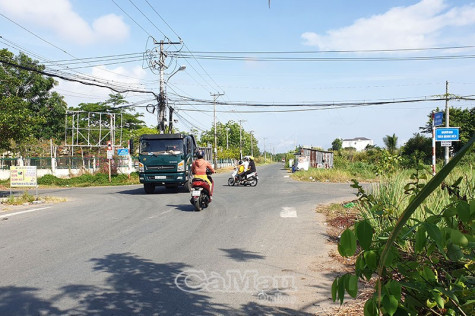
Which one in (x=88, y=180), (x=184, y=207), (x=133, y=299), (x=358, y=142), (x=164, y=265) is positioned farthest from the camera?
(x=358, y=142)

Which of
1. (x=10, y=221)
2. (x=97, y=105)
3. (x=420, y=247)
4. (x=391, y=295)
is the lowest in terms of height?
(x=10, y=221)

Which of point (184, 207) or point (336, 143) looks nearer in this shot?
point (184, 207)

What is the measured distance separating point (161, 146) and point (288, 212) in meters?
7.88

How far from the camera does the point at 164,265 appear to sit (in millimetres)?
5504

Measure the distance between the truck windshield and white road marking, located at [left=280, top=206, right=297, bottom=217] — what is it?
21.7ft

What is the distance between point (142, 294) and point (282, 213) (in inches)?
276

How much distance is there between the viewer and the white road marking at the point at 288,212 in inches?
414

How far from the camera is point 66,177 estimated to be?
29.3 meters

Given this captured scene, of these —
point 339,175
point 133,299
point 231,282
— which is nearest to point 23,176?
point 133,299

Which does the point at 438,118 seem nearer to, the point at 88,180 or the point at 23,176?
the point at 23,176

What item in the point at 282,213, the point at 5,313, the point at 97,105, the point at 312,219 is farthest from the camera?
the point at 97,105

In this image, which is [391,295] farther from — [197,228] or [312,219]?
[312,219]

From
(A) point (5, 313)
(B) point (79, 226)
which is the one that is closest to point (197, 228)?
(B) point (79, 226)

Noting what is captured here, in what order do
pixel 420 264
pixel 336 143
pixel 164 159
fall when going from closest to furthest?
pixel 420 264, pixel 164 159, pixel 336 143
